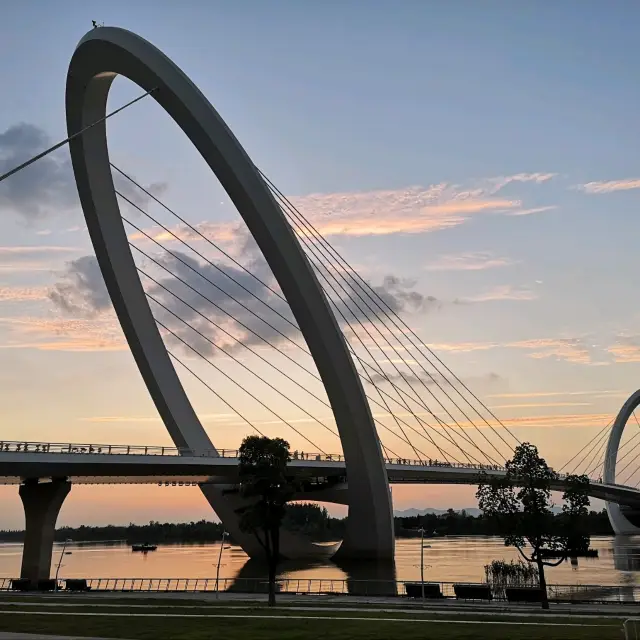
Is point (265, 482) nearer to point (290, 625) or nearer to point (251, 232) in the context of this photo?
point (290, 625)

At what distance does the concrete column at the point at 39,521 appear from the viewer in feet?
115

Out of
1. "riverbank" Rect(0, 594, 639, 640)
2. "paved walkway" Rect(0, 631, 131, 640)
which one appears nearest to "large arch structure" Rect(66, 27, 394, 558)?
"riverbank" Rect(0, 594, 639, 640)

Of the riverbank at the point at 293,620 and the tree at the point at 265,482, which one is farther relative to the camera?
the tree at the point at 265,482

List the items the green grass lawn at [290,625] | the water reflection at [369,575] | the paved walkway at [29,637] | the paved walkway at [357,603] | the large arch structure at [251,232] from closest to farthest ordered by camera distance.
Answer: the paved walkway at [29,637] < the green grass lawn at [290,625] < the paved walkway at [357,603] < the water reflection at [369,575] < the large arch structure at [251,232]

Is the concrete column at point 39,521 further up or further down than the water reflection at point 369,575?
further up

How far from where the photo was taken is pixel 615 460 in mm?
95375

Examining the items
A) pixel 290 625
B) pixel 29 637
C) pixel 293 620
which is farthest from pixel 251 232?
pixel 29 637

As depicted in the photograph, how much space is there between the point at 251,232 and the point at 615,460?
240 feet

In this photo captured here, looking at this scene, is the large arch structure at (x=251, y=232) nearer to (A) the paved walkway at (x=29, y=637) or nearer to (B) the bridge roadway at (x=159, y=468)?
(B) the bridge roadway at (x=159, y=468)

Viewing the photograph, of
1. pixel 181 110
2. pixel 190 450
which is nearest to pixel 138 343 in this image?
pixel 190 450

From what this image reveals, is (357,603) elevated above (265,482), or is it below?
below

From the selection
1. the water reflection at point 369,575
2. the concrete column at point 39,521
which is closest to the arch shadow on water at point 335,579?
the water reflection at point 369,575

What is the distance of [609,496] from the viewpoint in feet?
273

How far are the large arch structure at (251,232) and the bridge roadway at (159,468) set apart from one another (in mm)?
2374
